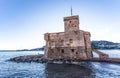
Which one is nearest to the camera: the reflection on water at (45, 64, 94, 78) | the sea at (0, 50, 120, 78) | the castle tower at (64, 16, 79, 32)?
the reflection on water at (45, 64, 94, 78)

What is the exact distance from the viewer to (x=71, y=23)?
5406 centimetres

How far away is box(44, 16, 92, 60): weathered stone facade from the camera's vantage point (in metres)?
51.8

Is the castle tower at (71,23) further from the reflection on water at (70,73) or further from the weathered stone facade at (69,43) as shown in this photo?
the reflection on water at (70,73)

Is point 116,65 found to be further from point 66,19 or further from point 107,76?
point 66,19

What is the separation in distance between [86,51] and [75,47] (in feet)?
11.0

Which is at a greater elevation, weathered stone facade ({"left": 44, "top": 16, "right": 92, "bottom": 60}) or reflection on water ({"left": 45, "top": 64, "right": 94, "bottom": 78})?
weathered stone facade ({"left": 44, "top": 16, "right": 92, "bottom": 60})

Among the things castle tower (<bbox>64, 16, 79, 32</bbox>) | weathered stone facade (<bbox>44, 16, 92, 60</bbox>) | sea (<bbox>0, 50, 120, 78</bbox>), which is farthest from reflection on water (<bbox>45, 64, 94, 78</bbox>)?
castle tower (<bbox>64, 16, 79, 32</bbox>)

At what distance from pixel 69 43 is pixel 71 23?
5.94 metres

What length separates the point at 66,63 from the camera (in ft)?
163

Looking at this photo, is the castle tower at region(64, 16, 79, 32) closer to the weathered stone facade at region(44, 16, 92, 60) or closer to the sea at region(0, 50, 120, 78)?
the weathered stone facade at region(44, 16, 92, 60)

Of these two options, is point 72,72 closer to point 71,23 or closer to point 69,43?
point 69,43

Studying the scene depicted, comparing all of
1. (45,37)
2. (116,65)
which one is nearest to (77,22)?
(45,37)

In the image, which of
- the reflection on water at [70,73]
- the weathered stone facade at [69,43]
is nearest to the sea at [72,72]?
the reflection on water at [70,73]

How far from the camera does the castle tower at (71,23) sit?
53.2 meters
